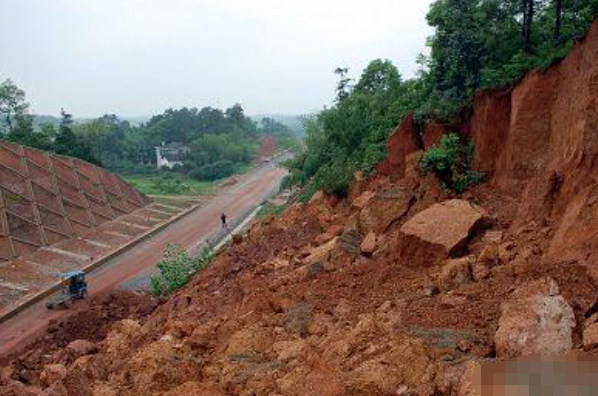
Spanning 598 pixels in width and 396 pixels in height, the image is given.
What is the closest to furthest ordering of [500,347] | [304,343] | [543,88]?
[500,347]
[304,343]
[543,88]

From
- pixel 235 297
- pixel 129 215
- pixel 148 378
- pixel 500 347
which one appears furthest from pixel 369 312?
pixel 129 215

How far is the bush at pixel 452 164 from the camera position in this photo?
560 inches

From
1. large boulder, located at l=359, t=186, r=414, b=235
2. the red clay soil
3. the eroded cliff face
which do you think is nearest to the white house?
the red clay soil

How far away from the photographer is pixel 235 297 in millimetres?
15070

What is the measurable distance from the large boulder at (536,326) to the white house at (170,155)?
65.6m

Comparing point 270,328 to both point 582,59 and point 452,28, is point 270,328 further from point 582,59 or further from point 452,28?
point 452,28

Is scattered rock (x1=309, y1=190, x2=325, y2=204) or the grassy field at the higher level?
scattered rock (x1=309, y1=190, x2=325, y2=204)

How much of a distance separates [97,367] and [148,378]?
2964 millimetres

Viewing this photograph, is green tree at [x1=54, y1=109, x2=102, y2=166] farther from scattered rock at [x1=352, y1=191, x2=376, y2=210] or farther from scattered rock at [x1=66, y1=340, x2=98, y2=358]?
scattered rock at [x1=352, y1=191, x2=376, y2=210]

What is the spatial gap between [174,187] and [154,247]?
68.6 ft

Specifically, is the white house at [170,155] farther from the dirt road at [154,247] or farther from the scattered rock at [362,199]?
the scattered rock at [362,199]

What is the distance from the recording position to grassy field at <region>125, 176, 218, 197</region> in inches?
2130

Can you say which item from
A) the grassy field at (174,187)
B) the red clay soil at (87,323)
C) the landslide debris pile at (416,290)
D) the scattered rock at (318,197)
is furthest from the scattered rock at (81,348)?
the grassy field at (174,187)

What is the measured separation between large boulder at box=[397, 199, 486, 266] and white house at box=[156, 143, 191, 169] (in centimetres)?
6150
